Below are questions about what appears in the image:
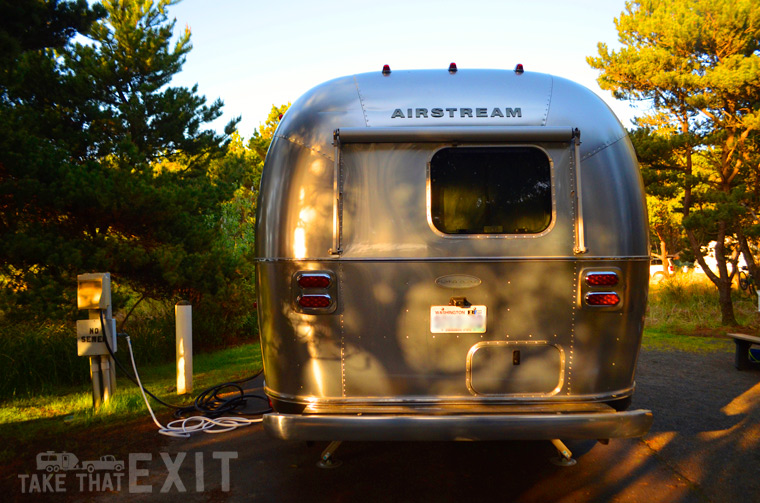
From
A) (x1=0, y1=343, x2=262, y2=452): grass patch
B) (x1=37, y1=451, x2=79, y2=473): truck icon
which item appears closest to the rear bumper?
(x1=37, y1=451, x2=79, y2=473): truck icon

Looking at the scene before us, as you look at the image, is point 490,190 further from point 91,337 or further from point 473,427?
point 91,337

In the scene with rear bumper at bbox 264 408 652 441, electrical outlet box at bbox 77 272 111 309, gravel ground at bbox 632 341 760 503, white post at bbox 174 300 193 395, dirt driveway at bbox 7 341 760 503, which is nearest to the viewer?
rear bumper at bbox 264 408 652 441

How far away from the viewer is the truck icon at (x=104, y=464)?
438 centimetres

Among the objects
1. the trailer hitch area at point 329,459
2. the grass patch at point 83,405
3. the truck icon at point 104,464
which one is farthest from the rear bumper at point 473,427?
the grass patch at point 83,405

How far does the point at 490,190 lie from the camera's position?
3703 mm

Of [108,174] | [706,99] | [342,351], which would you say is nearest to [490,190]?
[342,351]

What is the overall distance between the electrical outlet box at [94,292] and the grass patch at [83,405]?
3.47 feet

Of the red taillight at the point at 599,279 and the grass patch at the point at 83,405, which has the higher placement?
the red taillight at the point at 599,279

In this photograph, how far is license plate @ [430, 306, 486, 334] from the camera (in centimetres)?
354

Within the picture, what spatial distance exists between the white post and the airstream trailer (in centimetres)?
343

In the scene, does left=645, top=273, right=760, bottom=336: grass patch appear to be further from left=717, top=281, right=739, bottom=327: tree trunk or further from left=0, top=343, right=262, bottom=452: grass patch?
left=0, top=343, right=262, bottom=452: grass patch

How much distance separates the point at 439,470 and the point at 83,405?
404 cm

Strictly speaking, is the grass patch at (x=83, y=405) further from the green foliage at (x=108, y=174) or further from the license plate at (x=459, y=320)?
the license plate at (x=459, y=320)

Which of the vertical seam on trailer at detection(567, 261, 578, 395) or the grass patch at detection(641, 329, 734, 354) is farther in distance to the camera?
the grass patch at detection(641, 329, 734, 354)
